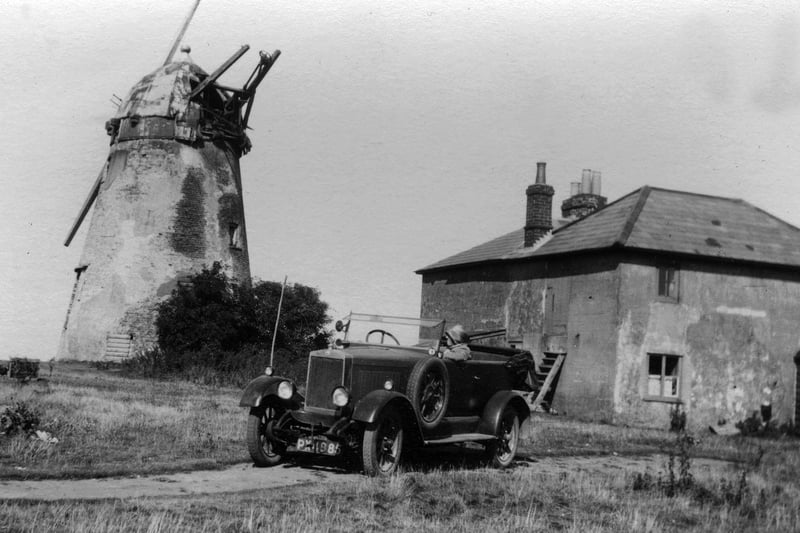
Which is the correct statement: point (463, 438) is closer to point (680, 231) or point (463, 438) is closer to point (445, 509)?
point (445, 509)

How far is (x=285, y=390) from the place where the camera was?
31.9ft

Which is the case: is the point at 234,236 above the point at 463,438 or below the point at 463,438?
above

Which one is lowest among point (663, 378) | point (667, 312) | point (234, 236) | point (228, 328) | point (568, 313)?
point (663, 378)

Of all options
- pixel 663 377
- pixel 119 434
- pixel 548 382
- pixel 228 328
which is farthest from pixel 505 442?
pixel 228 328

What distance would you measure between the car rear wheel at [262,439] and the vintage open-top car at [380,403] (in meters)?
0.01

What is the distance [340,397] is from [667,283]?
15.2m

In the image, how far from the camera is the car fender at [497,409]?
35.2 feet

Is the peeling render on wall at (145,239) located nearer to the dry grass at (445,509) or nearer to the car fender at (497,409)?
the car fender at (497,409)

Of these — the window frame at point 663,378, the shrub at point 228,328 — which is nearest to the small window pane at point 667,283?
the window frame at point 663,378

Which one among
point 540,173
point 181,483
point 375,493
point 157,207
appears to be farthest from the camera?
point 157,207

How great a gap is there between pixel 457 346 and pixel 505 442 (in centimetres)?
157

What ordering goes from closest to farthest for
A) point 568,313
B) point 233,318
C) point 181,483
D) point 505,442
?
point 181,483 → point 505,442 → point 568,313 → point 233,318

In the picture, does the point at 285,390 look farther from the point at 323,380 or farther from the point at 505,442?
the point at 505,442

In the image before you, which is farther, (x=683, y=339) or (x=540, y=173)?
(x=540, y=173)
